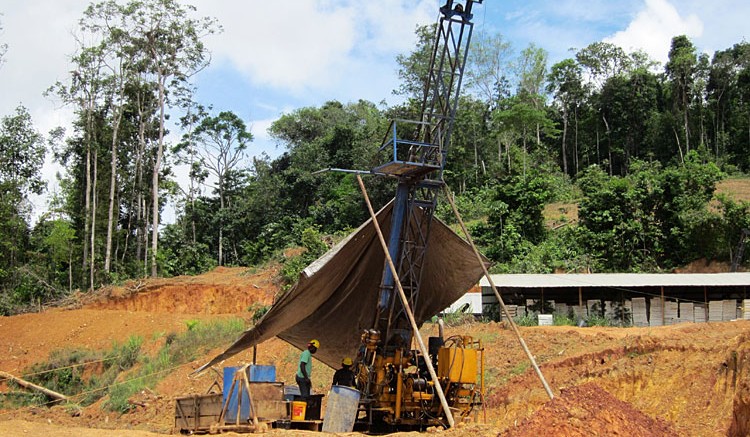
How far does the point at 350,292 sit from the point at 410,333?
1.96m

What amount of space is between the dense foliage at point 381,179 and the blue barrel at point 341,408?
20.7 m

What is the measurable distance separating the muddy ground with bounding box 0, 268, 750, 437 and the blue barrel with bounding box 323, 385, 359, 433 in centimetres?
104

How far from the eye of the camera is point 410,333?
593 inches

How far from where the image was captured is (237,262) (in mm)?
50562

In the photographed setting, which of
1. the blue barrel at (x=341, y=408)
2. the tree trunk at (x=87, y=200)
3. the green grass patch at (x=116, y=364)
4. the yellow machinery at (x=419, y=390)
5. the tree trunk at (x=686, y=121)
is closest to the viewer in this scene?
the blue barrel at (x=341, y=408)

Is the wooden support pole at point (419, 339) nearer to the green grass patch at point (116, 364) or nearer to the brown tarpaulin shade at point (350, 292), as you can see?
the brown tarpaulin shade at point (350, 292)

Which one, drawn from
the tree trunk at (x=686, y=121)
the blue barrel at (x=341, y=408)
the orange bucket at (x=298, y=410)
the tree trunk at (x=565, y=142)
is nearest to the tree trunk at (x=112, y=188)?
the orange bucket at (x=298, y=410)

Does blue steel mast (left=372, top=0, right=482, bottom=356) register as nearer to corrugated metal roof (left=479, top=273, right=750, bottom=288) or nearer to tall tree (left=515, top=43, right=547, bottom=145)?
corrugated metal roof (left=479, top=273, right=750, bottom=288)

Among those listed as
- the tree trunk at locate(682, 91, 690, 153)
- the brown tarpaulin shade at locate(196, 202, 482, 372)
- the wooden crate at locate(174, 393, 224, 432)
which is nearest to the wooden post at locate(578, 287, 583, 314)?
the brown tarpaulin shade at locate(196, 202, 482, 372)

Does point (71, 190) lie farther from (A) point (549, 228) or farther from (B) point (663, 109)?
(B) point (663, 109)

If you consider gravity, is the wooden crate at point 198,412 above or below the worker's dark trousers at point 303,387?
below

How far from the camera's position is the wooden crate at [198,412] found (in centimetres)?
1351

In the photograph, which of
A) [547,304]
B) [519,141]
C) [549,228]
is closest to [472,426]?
[547,304]

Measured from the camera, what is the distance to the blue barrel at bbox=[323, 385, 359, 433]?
13133 mm
